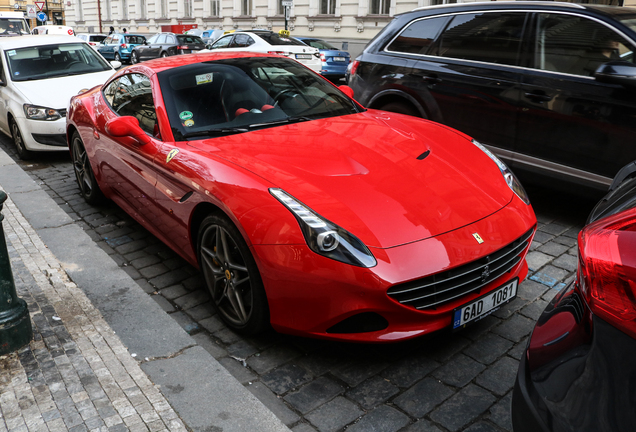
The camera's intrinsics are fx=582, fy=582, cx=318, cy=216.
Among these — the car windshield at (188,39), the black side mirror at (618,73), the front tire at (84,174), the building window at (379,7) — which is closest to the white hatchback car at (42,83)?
the front tire at (84,174)

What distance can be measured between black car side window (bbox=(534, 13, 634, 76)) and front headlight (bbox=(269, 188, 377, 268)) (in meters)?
3.04

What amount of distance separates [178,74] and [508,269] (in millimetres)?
2669

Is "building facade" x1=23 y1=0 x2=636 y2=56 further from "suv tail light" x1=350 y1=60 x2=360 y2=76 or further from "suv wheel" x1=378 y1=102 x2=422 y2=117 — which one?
"suv wheel" x1=378 y1=102 x2=422 y2=117

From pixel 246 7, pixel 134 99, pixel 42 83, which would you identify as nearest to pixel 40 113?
pixel 42 83

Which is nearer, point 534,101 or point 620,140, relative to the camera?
point 620,140

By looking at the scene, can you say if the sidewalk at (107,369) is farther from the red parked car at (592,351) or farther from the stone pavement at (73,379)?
the red parked car at (592,351)

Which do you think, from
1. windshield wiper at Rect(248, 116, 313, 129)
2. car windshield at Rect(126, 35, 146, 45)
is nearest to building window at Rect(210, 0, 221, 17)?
car windshield at Rect(126, 35, 146, 45)

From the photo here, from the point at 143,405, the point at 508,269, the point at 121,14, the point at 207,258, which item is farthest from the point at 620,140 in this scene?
the point at 121,14

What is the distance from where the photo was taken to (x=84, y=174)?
5.77 m

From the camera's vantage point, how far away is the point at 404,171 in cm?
330

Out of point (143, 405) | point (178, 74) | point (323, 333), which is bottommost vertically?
point (143, 405)

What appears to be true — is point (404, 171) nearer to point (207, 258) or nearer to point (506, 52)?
point (207, 258)

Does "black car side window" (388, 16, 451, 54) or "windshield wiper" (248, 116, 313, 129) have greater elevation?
"black car side window" (388, 16, 451, 54)

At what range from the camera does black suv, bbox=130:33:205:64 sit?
25.8 m
